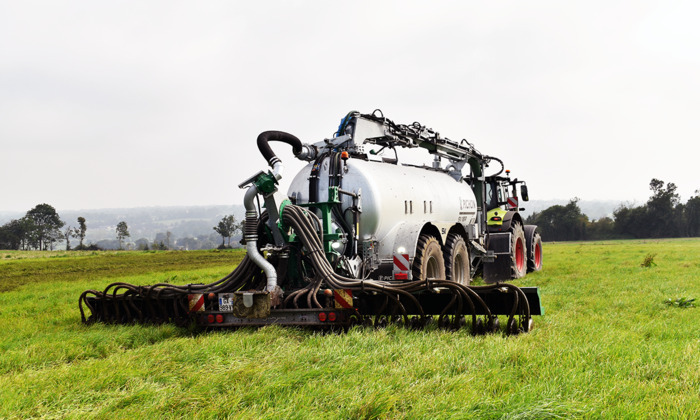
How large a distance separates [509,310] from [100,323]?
544 centimetres

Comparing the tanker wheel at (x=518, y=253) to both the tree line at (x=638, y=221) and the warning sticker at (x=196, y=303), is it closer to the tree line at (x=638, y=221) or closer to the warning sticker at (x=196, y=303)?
the warning sticker at (x=196, y=303)

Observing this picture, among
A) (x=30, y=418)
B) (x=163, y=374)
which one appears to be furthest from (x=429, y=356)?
(x=30, y=418)

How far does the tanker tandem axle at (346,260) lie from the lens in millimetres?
6410

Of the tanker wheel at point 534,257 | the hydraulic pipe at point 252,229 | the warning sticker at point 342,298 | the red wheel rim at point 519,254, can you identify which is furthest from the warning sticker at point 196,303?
the tanker wheel at point 534,257

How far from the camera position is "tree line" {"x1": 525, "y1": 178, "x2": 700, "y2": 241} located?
243ft

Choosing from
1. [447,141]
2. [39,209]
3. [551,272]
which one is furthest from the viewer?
[39,209]

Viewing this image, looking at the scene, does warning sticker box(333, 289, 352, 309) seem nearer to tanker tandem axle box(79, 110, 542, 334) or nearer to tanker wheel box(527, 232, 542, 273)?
Result: tanker tandem axle box(79, 110, 542, 334)

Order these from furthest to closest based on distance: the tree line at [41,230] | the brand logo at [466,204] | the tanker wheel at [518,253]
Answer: the tree line at [41,230] < the tanker wheel at [518,253] < the brand logo at [466,204]

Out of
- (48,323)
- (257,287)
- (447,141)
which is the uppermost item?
(447,141)

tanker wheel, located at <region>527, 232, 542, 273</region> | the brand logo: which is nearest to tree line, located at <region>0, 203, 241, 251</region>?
tanker wheel, located at <region>527, 232, 542, 273</region>

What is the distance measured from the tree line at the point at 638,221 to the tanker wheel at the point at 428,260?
241 ft

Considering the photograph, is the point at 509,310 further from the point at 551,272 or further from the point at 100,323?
the point at 551,272

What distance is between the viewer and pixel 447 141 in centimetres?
1223

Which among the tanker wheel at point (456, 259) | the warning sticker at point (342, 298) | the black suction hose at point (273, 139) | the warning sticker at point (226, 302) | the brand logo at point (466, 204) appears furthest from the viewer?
the brand logo at point (466, 204)
